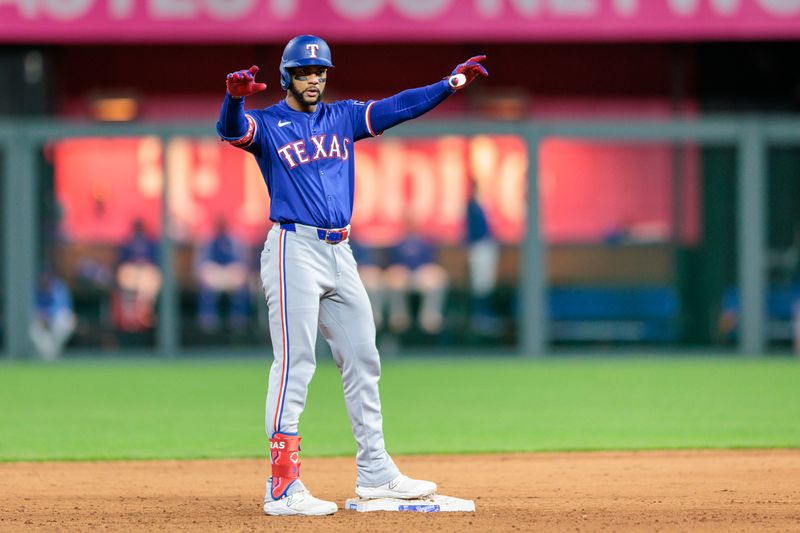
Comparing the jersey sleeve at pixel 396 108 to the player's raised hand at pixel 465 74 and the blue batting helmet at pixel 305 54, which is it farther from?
the blue batting helmet at pixel 305 54

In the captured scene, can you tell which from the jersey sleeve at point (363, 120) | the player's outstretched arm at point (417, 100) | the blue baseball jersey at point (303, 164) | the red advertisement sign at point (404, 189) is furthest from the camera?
the red advertisement sign at point (404, 189)

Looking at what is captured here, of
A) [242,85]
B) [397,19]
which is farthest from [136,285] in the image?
[242,85]

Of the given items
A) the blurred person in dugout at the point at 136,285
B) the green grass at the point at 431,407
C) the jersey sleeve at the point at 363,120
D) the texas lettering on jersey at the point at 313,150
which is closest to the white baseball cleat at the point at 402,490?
the texas lettering on jersey at the point at 313,150

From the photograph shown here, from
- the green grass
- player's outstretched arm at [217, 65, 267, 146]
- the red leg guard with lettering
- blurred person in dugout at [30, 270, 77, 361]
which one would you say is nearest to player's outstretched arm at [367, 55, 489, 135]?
player's outstretched arm at [217, 65, 267, 146]

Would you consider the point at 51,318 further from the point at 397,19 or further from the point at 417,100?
the point at 417,100

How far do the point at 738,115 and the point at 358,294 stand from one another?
1169 centimetres

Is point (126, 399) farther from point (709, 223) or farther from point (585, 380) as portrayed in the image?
point (709, 223)

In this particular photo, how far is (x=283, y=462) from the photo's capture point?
6.25 m

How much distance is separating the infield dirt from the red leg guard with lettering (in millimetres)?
152

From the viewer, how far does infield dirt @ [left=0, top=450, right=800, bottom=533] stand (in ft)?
19.7

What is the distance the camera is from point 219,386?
13.2 m

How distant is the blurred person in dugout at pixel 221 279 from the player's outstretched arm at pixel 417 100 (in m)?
9.99

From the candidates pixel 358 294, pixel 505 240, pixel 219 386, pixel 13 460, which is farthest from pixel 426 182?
pixel 358 294

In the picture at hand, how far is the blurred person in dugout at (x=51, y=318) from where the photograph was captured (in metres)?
16.3
